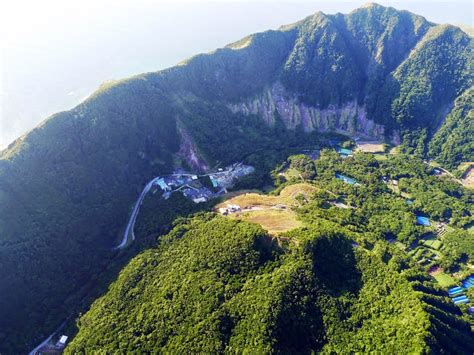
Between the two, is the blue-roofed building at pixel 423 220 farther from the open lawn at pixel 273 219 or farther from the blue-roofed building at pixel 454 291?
the open lawn at pixel 273 219

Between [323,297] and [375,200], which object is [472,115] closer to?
[375,200]

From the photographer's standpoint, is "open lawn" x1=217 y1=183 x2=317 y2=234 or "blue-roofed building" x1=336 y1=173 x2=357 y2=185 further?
"blue-roofed building" x1=336 y1=173 x2=357 y2=185

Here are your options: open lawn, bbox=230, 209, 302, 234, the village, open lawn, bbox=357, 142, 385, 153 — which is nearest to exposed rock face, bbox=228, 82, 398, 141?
open lawn, bbox=357, 142, 385, 153

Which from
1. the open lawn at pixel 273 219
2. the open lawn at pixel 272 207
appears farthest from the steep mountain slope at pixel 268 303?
the open lawn at pixel 272 207

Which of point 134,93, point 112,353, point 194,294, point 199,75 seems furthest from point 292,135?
point 112,353

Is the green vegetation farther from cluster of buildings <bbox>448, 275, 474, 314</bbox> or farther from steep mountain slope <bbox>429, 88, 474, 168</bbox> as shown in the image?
steep mountain slope <bbox>429, 88, 474, 168</bbox>

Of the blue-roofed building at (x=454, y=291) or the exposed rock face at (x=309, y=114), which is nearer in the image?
the blue-roofed building at (x=454, y=291)
